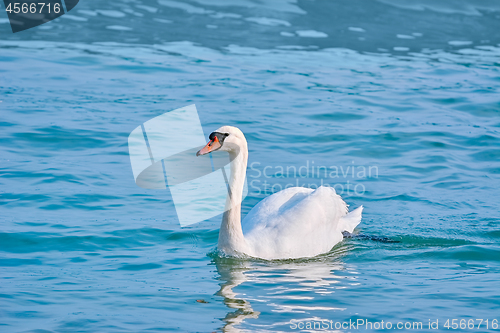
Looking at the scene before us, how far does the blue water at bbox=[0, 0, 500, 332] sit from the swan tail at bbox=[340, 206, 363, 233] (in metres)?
0.18

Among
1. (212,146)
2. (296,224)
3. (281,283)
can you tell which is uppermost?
(212,146)

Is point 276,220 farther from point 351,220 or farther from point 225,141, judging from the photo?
point 351,220

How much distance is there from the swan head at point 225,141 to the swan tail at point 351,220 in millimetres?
2120

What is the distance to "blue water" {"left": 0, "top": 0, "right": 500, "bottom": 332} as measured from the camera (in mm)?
6789

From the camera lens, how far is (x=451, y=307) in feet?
21.8

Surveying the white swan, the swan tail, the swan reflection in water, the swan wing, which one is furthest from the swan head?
the swan tail

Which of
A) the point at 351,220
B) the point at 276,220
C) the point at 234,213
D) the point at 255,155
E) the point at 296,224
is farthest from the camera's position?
the point at 255,155

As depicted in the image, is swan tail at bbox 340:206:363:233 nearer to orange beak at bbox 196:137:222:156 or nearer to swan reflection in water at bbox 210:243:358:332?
swan reflection in water at bbox 210:243:358:332

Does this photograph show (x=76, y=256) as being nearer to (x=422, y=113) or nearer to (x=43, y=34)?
(x=422, y=113)

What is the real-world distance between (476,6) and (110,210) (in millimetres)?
19654

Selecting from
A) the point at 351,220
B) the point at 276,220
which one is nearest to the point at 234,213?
the point at 276,220

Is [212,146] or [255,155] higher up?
[212,146]

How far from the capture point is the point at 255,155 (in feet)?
40.1

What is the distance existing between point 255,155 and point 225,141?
4.63 m
